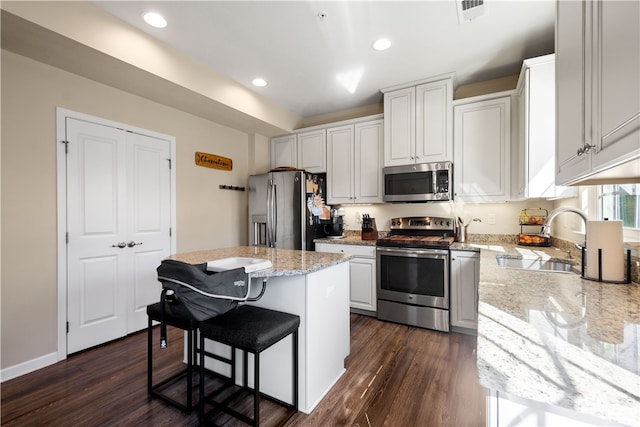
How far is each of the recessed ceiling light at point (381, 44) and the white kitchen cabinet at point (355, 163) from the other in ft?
3.44

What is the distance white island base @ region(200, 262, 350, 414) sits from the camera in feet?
5.61

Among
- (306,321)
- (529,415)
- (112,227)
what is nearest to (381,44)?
(306,321)

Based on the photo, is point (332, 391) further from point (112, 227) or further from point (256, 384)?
point (112, 227)

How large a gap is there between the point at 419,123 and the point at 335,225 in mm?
1602

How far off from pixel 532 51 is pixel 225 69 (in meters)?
2.97

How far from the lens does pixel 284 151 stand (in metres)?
4.24

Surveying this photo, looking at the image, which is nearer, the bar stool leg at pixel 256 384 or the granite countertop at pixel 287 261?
the bar stool leg at pixel 256 384

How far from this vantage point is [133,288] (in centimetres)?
289

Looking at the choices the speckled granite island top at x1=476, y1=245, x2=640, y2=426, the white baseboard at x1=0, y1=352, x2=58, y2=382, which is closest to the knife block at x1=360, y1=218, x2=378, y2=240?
the speckled granite island top at x1=476, y1=245, x2=640, y2=426

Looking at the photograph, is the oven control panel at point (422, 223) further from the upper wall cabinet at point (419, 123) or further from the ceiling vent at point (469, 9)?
the ceiling vent at point (469, 9)

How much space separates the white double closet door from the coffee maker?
1.96 m

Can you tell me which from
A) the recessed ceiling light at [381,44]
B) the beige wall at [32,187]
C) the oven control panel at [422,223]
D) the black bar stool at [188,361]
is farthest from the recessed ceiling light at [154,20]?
the oven control panel at [422,223]

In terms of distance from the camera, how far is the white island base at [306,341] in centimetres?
171

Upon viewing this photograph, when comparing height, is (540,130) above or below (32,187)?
above
